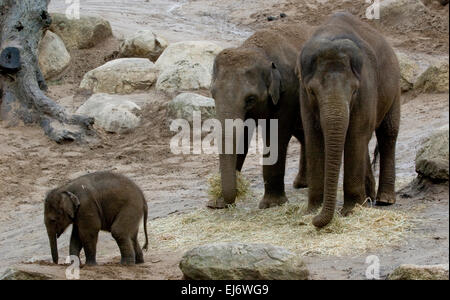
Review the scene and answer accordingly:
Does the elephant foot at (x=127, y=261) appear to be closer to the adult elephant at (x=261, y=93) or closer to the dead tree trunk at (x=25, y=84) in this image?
the adult elephant at (x=261, y=93)

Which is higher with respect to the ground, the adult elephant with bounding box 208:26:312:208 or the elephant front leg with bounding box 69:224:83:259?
the adult elephant with bounding box 208:26:312:208

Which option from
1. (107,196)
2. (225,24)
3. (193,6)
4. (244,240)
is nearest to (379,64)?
(244,240)

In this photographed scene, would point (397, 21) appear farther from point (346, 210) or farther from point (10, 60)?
point (346, 210)

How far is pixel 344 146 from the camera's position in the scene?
30.5 feet

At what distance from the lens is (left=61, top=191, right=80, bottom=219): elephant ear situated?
7988 mm

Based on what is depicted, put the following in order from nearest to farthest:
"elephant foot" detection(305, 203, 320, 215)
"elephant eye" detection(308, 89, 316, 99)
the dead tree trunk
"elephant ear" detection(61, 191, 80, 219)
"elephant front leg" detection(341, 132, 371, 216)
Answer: "elephant ear" detection(61, 191, 80, 219) → "elephant eye" detection(308, 89, 316, 99) → "elephant front leg" detection(341, 132, 371, 216) → "elephant foot" detection(305, 203, 320, 215) → the dead tree trunk

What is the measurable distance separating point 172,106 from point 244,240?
25.6ft

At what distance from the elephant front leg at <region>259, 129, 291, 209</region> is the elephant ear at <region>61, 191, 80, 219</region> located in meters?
3.20

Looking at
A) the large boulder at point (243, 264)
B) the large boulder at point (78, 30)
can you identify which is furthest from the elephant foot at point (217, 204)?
the large boulder at point (78, 30)

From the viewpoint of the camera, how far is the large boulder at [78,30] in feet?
72.9

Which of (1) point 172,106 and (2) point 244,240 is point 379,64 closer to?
(2) point 244,240

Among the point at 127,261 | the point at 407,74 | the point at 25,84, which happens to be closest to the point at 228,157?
the point at 127,261

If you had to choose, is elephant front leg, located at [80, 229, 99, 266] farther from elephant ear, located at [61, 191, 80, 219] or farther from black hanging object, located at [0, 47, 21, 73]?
black hanging object, located at [0, 47, 21, 73]

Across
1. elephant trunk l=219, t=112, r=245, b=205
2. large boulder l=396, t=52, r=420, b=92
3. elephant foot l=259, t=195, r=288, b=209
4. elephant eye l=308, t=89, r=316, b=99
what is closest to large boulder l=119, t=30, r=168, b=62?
large boulder l=396, t=52, r=420, b=92
